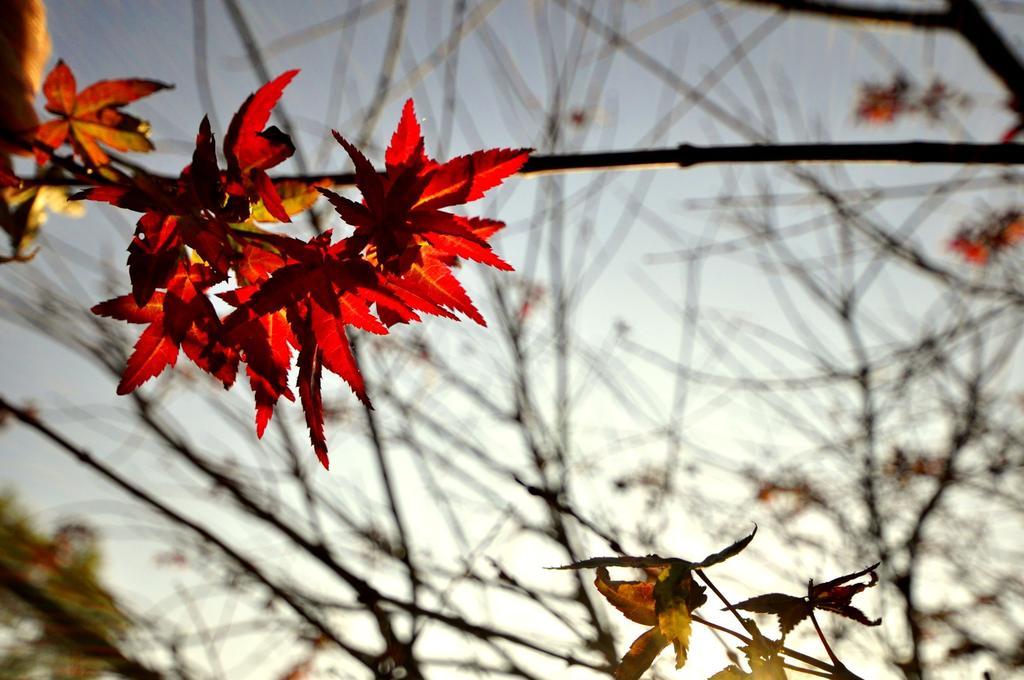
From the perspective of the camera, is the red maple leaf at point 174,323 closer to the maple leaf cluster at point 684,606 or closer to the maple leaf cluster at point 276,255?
the maple leaf cluster at point 276,255

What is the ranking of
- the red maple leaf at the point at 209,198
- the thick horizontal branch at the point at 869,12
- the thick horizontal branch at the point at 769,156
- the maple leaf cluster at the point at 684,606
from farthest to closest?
the thick horizontal branch at the point at 869,12 < the thick horizontal branch at the point at 769,156 < the red maple leaf at the point at 209,198 < the maple leaf cluster at the point at 684,606

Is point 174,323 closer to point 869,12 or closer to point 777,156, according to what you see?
point 777,156

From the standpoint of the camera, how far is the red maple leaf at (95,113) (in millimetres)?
1108

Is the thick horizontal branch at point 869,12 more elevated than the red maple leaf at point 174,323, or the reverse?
the thick horizontal branch at point 869,12

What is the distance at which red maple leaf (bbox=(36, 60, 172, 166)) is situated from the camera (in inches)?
43.6

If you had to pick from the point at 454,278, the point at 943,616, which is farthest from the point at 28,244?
the point at 943,616

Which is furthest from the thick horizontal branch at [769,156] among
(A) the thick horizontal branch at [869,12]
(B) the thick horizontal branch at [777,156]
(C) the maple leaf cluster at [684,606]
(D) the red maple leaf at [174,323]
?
(A) the thick horizontal branch at [869,12]

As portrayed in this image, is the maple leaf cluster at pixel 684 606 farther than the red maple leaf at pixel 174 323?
No

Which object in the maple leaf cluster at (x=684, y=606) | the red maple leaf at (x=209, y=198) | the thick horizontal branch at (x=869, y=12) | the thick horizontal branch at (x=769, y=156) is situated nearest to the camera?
the maple leaf cluster at (x=684, y=606)

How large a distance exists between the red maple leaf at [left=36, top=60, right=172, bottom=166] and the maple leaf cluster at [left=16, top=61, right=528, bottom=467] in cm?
12

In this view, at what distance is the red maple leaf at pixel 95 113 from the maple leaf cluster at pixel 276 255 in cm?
12

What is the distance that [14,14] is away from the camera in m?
1.31

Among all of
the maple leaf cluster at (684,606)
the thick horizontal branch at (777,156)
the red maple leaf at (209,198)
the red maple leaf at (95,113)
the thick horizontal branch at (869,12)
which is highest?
the thick horizontal branch at (869,12)

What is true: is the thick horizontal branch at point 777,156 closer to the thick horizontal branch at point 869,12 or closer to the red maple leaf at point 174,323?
the red maple leaf at point 174,323
